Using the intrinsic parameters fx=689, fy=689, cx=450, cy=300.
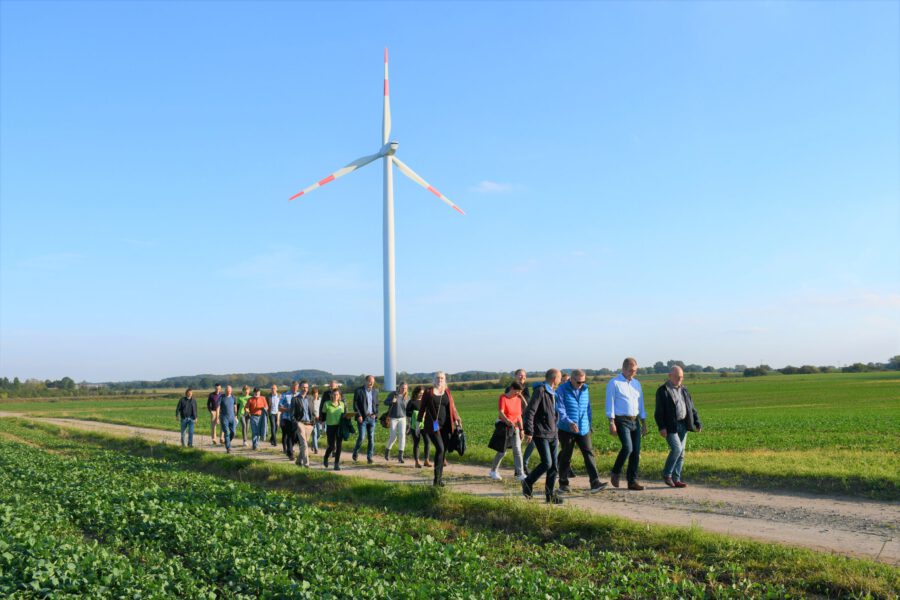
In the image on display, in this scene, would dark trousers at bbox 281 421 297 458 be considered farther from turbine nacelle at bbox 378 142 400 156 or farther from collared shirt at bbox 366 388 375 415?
turbine nacelle at bbox 378 142 400 156

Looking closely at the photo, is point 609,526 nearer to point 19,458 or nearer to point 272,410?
point 272,410

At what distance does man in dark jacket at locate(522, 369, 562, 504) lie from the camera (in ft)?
37.0

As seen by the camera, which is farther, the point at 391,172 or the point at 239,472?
the point at 391,172

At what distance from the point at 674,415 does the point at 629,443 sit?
930 mm

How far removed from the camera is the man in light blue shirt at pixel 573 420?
462 inches

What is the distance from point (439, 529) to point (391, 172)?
3255 cm

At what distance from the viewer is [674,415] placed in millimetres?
12148

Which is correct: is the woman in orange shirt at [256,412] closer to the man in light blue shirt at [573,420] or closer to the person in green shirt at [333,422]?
the person in green shirt at [333,422]

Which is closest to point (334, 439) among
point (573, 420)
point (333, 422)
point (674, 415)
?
point (333, 422)

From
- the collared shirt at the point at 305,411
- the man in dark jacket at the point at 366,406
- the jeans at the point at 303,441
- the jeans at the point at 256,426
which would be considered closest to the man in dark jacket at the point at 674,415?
the man in dark jacket at the point at 366,406

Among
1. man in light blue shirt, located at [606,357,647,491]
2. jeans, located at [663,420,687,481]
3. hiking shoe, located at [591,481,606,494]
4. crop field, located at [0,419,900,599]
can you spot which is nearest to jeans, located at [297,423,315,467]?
crop field, located at [0,419,900,599]

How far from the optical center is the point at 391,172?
132ft

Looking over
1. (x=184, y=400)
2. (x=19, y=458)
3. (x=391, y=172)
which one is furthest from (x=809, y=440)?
(x=391, y=172)

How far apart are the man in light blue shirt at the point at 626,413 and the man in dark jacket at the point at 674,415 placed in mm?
372
